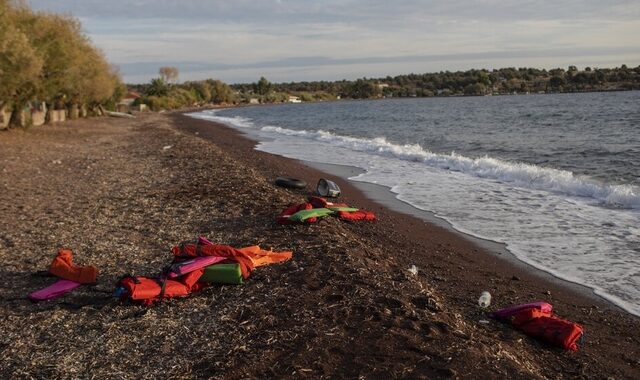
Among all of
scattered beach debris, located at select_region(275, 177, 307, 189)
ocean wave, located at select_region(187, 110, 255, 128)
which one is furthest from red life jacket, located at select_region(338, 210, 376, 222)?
ocean wave, located at select_region(187, 110, 255, 128)

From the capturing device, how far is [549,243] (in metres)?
9.48

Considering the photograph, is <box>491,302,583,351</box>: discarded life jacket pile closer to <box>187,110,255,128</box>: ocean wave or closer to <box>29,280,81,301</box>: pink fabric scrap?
<box>29,280,81,301</box>: pink fabric scrap

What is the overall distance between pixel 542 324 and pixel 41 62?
2767 centimetres

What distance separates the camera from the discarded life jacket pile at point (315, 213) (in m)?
9.66

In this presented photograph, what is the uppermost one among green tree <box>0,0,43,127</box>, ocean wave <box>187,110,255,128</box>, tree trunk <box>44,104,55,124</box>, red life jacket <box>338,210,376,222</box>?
green tree <box>0,0,43,127</box>

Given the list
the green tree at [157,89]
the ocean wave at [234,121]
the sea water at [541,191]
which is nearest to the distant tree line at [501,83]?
the green tree at [157,89]

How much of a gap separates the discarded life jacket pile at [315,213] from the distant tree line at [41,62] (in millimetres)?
19195

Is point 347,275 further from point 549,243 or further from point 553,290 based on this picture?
point 549,243

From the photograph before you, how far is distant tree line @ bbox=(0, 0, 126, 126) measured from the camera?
80.9 feet

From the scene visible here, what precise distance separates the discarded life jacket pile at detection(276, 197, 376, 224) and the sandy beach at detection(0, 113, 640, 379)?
8.0 inches

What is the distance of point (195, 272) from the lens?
656cm

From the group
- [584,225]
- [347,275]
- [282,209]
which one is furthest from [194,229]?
[584,225]

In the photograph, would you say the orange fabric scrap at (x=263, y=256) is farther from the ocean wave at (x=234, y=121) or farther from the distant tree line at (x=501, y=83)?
the distant tree line at (x=501, y=83)

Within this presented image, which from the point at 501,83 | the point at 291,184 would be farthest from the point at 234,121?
the point at 501,83
